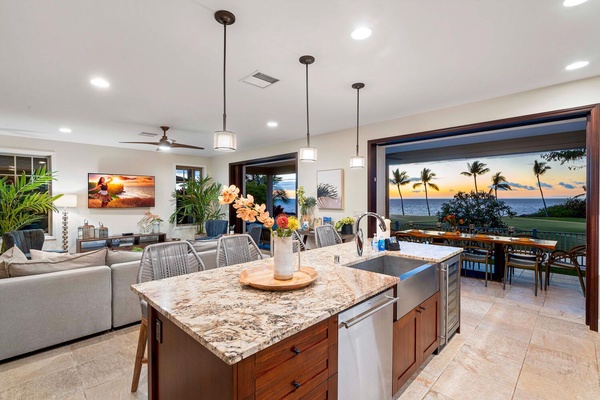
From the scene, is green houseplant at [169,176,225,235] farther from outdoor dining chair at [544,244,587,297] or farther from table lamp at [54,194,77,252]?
outdoor dining chair at [544,244,587,297]

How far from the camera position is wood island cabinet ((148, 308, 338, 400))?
3.36 ft

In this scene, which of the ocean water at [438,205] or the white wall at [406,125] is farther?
the ocean water at [438,205]

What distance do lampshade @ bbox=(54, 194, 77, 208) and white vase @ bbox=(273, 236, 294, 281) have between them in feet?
20.6

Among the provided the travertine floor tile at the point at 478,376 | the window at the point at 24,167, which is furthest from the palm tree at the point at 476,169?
the window at the point at 24,167

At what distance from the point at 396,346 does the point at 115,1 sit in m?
2.97

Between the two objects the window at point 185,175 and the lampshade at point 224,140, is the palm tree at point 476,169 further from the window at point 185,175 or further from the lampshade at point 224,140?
the window at point 185,175

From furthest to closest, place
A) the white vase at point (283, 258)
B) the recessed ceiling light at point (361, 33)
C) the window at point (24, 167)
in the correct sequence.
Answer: the window at point (24, 167), the recessed ceiling light at point (361, 33), the white vase at point (283, 258)

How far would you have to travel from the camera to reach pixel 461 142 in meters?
6.18

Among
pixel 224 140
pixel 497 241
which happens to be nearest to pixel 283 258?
pixel 224 140

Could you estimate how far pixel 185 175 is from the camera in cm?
827

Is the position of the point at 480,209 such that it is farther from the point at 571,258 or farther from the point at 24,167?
the point at 24,167

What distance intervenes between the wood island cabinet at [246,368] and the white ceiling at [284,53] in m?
2.04

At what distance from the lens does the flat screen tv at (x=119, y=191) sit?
6535mm

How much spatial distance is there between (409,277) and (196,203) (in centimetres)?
682
